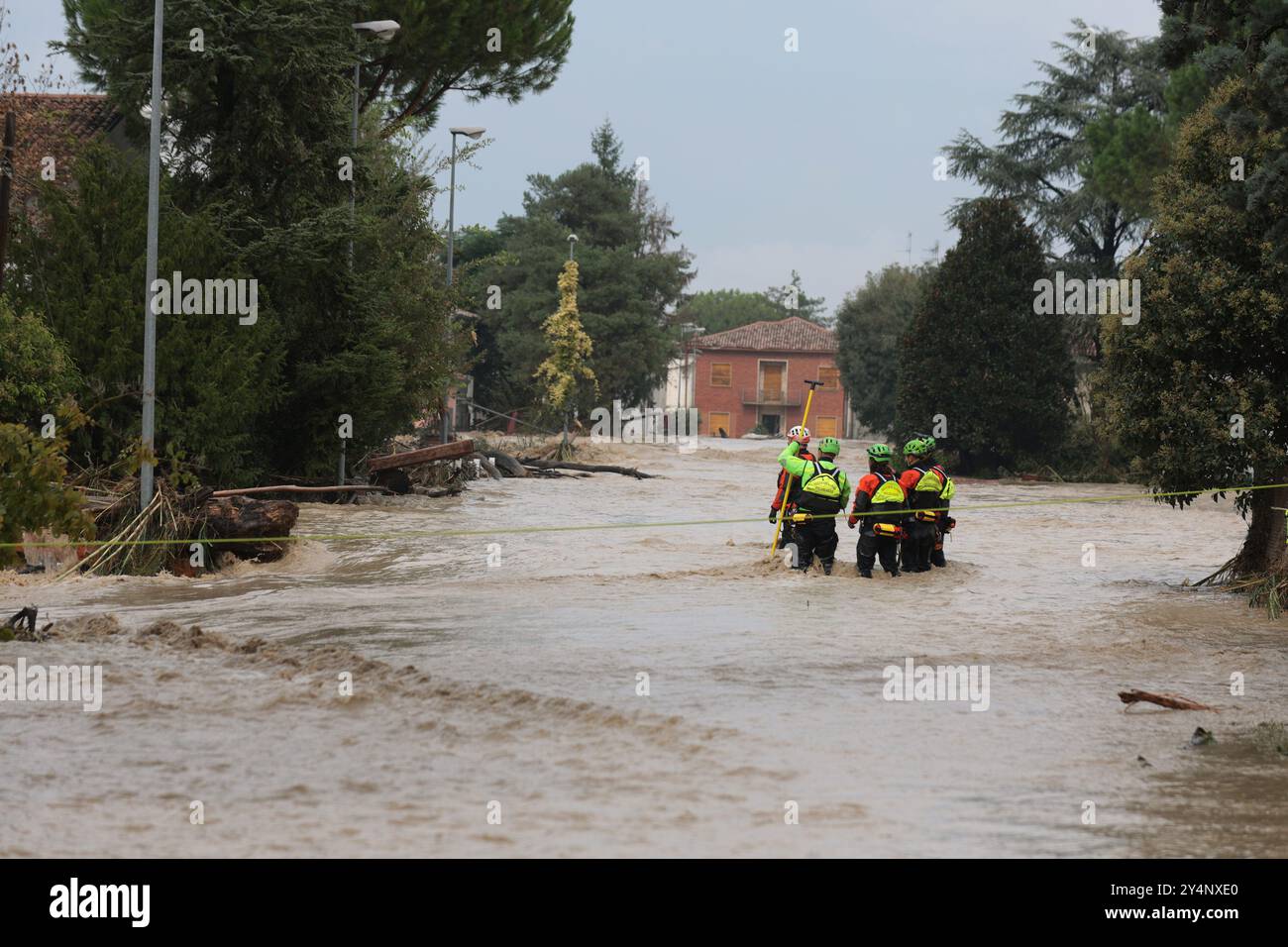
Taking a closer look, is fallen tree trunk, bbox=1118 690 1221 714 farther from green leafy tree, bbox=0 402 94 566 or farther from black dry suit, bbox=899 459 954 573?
green leafy tree, bbox=0 402 94 566

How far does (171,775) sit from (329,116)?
787 inches

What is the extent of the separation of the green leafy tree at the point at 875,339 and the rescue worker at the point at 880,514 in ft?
188

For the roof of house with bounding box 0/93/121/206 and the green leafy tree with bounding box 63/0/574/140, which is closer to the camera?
the green leafy tree with bounding box 63/0/574/140

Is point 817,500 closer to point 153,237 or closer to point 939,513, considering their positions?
point 939,513

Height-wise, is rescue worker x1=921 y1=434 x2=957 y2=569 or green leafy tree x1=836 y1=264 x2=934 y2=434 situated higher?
green leafy tree x1=836 y1=264 x2=934 y2=434

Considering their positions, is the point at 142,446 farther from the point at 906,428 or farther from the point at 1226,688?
the point at 906,428

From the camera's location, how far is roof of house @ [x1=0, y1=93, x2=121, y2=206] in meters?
27.8

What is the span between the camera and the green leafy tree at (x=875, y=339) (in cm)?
7569

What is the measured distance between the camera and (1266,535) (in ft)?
54.3

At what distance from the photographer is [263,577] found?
56.2ft

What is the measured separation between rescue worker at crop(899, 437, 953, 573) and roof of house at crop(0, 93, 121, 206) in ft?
45.8

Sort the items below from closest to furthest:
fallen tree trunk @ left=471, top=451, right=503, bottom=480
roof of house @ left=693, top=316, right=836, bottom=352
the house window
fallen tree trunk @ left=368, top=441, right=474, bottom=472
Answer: fallen tree trunk @ left=368, top=441, right=474, bottom=472, fallen tree trunk @ left=471, top=451, right=503, bottom=480, roof of house @ left=693, top=316, right=836, bottom=352, the house window

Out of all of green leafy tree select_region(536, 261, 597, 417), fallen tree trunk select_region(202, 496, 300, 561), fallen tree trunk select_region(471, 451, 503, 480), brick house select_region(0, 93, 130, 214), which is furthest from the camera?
green leafy tree select_region(536, 261, 597, 417)

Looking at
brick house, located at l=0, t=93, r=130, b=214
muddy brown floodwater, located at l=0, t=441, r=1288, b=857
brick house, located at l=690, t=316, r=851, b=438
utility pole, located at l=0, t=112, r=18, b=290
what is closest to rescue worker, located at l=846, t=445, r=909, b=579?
muddy brown floodwater, located at l=0, t=441, r=1288, b=857
